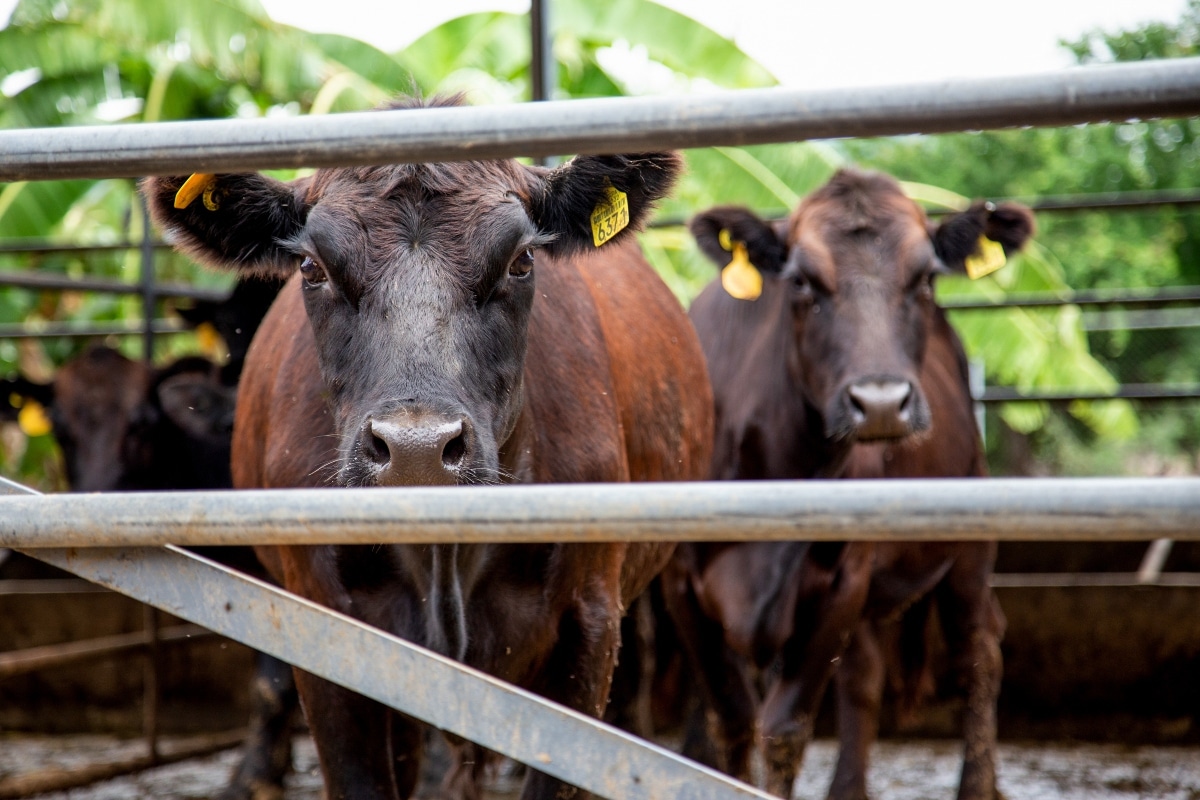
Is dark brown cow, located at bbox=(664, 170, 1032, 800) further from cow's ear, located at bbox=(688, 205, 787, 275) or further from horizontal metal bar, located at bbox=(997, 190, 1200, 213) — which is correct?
horizontal metal bar, located at bbox=(997, 190, 1200, 213)

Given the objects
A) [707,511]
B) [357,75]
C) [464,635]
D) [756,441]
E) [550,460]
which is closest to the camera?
[707,511]

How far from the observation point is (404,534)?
56.6 inches

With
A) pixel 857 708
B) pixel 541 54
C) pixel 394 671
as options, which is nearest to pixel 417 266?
pixel 394 671

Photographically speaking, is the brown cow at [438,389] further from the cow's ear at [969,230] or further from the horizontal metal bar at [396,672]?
the cow's ear at [969,230]

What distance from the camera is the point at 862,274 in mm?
4219

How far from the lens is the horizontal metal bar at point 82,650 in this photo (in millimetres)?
4320

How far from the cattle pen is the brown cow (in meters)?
0.47

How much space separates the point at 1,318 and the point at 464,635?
9.77 metres

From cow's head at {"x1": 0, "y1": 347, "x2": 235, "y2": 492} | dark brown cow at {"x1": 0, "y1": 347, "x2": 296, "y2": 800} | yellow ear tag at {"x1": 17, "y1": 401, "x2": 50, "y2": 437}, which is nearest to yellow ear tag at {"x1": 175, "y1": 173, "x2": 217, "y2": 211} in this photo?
dark brown cow at {"x1": 0, "y1": 347, "x2": 296, "y2": 800}

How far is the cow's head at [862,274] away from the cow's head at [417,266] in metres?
1.54

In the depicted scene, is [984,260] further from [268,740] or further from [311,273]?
[268,740]

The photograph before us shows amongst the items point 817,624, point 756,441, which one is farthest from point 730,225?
point 817,624

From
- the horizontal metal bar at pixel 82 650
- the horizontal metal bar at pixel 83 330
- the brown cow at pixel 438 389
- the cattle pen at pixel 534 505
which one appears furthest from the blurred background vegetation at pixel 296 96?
the cattle pen at pixel 534 505

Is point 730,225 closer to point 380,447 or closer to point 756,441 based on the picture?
point 756,441
